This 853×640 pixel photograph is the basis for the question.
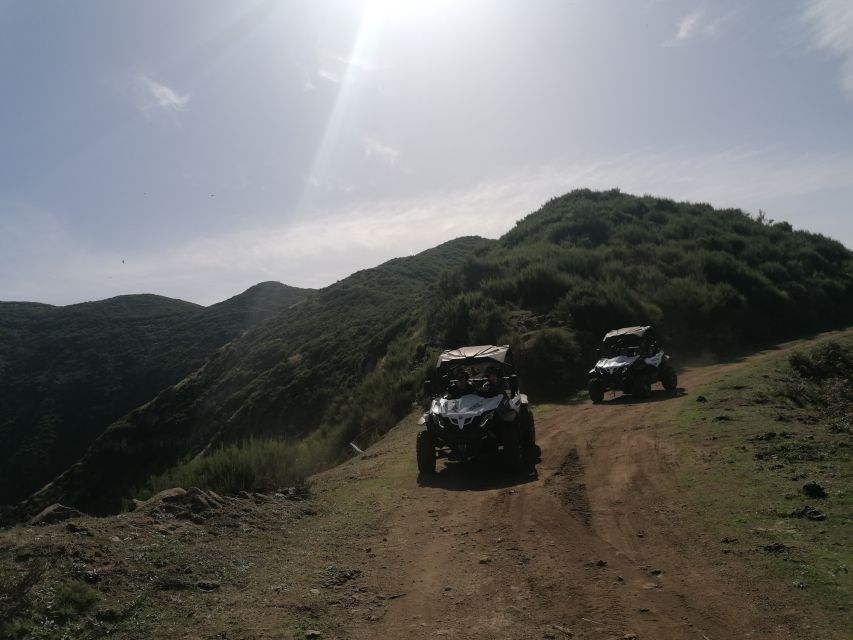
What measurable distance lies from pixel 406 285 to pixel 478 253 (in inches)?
591

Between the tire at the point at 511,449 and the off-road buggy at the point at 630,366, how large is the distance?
776 cm

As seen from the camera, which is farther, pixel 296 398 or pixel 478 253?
pixel 478 253

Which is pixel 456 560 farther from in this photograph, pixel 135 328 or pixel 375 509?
pixel 135 328

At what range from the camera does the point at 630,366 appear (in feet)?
54.5

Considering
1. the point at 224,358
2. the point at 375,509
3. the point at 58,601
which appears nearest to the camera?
the point at 58,601

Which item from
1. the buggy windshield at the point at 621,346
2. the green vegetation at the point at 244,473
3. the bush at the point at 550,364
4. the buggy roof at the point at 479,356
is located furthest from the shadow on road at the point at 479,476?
the bush at the point at 550,364

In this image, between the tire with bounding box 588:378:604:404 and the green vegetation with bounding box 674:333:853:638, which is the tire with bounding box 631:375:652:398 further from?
the green vegetation with bounding box 674:333:853:638

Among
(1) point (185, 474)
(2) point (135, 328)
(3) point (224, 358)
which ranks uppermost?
(2) point (135, 328)

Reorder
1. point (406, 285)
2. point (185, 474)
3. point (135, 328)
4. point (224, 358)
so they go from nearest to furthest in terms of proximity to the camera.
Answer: point (185, 474)
point (224, 358)
point (406, 285)
point (135, 328)

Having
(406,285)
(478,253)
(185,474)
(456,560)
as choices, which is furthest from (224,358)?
(456,560)

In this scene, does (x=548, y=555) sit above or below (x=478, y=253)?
below

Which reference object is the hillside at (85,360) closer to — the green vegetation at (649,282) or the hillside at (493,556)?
the green vegetation at (649,282)

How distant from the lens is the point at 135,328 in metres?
76.0

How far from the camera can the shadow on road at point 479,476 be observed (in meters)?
9.44
